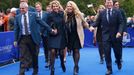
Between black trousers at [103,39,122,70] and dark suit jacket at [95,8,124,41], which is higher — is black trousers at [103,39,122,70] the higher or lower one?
the lower one

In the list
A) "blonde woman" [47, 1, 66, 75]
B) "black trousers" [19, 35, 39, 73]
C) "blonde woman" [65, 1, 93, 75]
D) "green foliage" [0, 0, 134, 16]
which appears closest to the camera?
"black trousers" [19, 35, 39, 73]

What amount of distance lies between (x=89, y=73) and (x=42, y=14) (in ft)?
8.76

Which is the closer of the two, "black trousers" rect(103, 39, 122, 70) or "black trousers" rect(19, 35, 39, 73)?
"black trousers" rect(19, 35, 39, 73)

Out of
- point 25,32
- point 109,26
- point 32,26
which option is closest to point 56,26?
point 32,26

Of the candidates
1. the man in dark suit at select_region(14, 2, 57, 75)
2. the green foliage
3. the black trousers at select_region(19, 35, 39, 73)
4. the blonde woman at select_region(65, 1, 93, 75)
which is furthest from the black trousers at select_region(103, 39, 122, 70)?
the green foliage

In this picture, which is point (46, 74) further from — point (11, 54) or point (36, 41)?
point (11, 54)

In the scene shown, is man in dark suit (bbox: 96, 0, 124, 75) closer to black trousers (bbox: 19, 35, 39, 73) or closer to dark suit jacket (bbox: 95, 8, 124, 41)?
dark suit jacket (bbox: 95, 8, 124, 41)

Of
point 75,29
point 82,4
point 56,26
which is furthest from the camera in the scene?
point 82,4

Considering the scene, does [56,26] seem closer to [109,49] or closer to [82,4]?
[109,49]

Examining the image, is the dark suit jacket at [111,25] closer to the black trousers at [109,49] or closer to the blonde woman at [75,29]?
the black trousers at [109,49]

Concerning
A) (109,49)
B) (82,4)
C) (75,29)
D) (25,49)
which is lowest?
(109,49)

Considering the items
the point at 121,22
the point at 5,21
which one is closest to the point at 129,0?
the point at 5,21

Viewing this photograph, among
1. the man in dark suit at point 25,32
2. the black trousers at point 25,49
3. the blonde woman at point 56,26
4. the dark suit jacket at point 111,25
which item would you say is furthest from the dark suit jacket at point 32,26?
the dark suit jacket at point 111,25

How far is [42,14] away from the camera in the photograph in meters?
13.1
